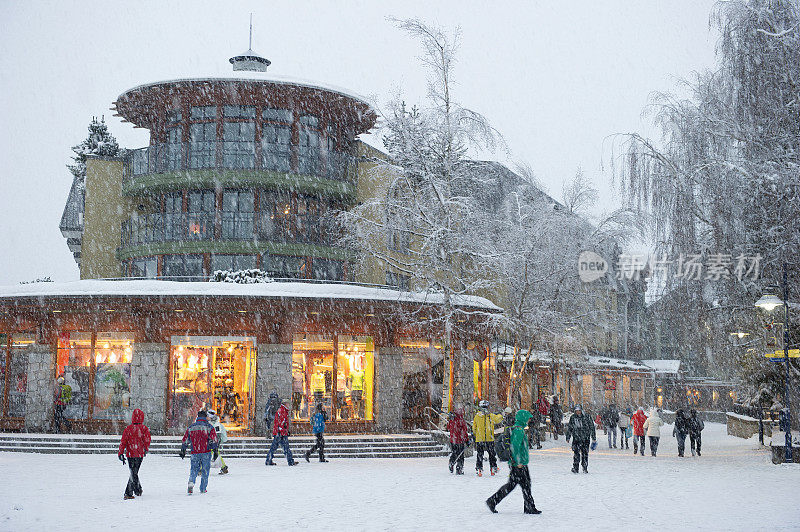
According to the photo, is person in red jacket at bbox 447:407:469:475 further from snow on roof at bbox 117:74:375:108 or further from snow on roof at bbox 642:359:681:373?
snow on roof at bbox 642:359:681:373

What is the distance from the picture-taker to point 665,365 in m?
73.9

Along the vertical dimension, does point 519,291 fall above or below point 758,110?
below

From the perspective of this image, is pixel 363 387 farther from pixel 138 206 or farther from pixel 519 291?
pixel 138 206

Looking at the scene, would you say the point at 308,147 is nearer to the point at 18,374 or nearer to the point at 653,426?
the point at 18,374

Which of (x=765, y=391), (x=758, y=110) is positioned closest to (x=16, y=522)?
(x=758, y=110)

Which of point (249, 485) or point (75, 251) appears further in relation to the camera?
point (75, 251)

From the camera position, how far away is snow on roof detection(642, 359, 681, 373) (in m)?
68.5

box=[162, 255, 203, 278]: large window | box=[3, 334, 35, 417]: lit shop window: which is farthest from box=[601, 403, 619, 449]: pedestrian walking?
box=[3, 334, 35, 417]: lit shop window

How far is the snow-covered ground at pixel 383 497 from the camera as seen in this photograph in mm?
11172

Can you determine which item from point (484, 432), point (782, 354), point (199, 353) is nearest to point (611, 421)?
point (782, 354)

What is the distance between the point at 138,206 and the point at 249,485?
22816 mm

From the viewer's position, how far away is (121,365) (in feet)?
85.6

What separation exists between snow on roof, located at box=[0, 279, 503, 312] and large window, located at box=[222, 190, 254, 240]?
7007 millimetres

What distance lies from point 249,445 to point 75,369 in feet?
24.0
